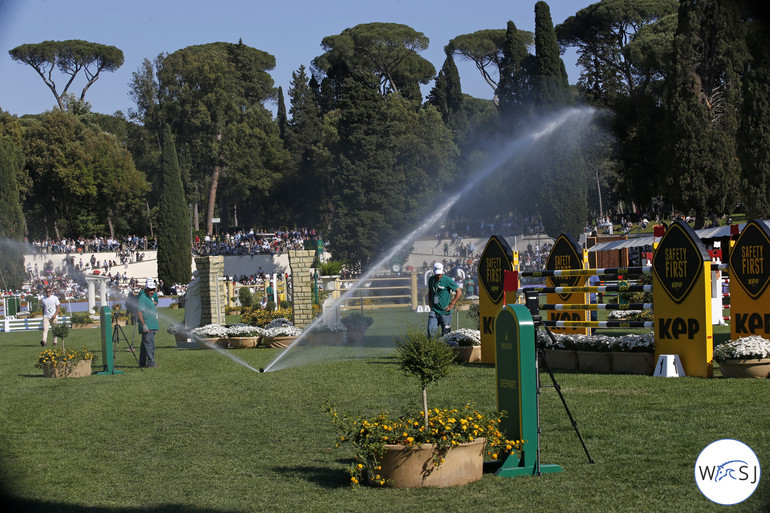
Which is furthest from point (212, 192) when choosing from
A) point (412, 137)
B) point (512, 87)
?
point (512, 87)

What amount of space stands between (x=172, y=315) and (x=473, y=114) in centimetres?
3981

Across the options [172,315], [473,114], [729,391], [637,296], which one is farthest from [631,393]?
[473,114]

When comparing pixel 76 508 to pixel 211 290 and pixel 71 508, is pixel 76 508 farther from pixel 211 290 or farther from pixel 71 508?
pixel 211 290

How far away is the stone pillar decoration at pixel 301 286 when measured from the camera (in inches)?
946

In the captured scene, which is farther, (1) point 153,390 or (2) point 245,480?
(1) point 153,390

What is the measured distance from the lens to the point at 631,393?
1084cm

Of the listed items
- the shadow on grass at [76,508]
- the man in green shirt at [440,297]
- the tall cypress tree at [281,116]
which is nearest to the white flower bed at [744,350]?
the man in green shirt at [440,297]

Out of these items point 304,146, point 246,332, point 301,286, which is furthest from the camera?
point 304,146

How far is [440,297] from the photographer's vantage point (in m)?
16.2

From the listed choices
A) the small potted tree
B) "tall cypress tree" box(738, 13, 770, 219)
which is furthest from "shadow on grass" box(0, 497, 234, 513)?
"tall cypress tree" box(738, 13, 770, 219)

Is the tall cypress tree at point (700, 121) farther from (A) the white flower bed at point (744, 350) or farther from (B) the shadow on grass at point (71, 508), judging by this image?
(B) the shadow on grass at point (71, 508)

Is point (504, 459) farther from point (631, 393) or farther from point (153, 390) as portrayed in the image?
point (153, 390)

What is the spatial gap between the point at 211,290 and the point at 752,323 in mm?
16181

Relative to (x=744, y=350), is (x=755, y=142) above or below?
above
